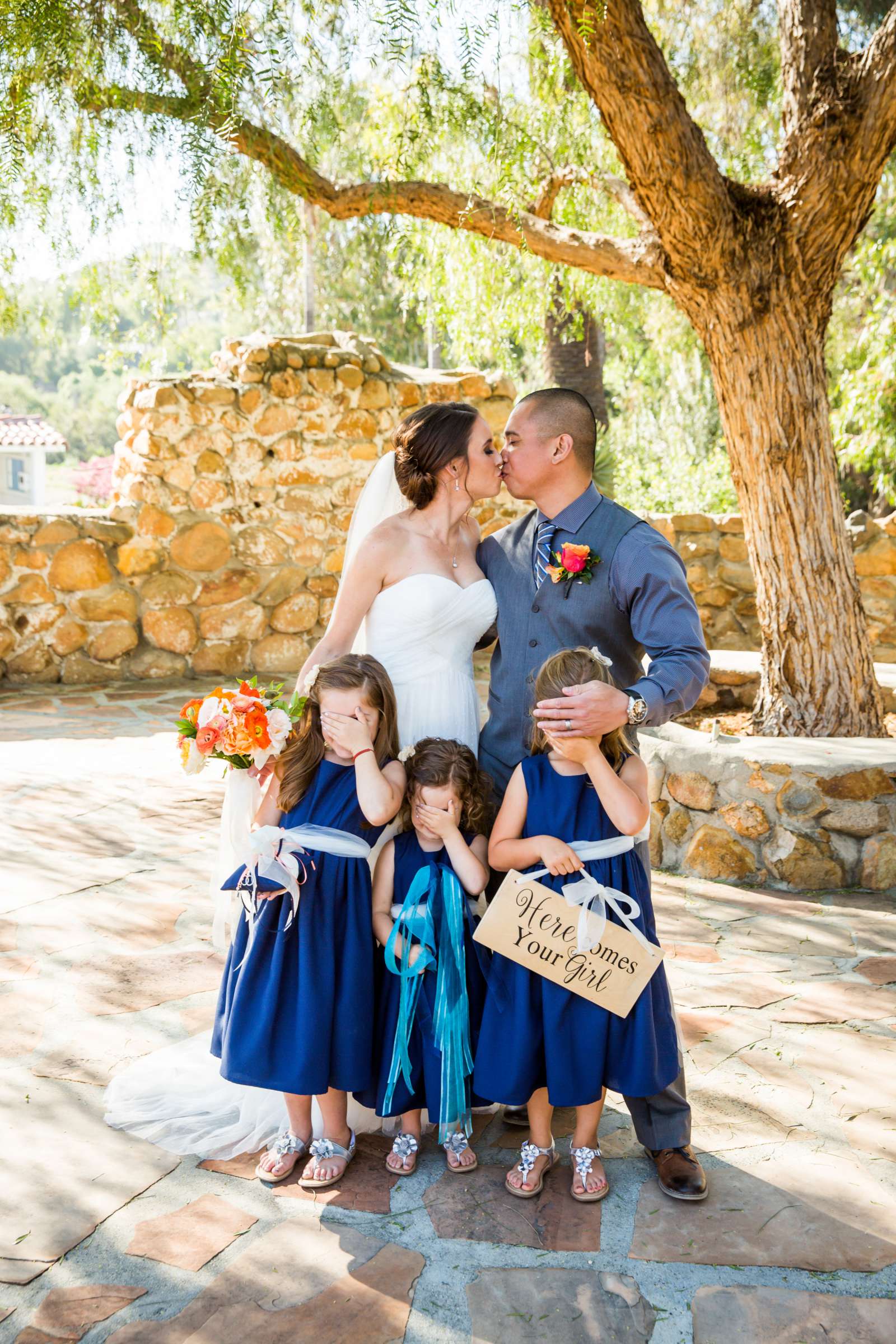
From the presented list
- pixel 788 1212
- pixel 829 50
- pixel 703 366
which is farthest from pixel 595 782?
pixel 703 366

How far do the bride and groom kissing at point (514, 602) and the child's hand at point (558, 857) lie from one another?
217 millimetres

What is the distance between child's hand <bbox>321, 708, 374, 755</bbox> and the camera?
97.5 inches

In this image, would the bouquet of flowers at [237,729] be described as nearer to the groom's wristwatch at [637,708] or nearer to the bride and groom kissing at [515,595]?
the bride and groom kissing at [515,595]

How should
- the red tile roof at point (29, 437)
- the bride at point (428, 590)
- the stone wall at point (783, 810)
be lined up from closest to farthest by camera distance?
the bride at point (428, 590)
the stone wall at point (783, 810)
the red tile roof at point (29, 437)

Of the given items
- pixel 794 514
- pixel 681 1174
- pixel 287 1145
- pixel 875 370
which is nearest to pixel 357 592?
pixel 287 1145

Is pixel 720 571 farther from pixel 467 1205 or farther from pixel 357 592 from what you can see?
pixel 467 1205

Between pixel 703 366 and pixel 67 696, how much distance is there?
1109cm

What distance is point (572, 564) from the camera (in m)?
2.52

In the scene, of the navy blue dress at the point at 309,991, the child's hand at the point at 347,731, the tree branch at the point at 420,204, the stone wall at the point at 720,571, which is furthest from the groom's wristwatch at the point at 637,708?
the stone wall at the point at 720,571

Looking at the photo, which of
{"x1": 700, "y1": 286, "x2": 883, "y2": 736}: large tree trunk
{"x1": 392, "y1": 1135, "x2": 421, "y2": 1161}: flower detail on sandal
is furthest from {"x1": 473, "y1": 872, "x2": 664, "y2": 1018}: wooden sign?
{"x1": 700, "y1": 286, "x2": 883, "y2": 736}: large tree trunk

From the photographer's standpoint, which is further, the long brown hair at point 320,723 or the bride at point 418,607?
the bride at point 418,607

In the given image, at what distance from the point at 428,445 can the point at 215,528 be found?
5574 mm

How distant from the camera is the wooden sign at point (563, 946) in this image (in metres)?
2.28

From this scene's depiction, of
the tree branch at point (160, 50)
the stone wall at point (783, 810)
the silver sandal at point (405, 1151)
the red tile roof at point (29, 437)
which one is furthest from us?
the red tile roof at point (29, 437)
